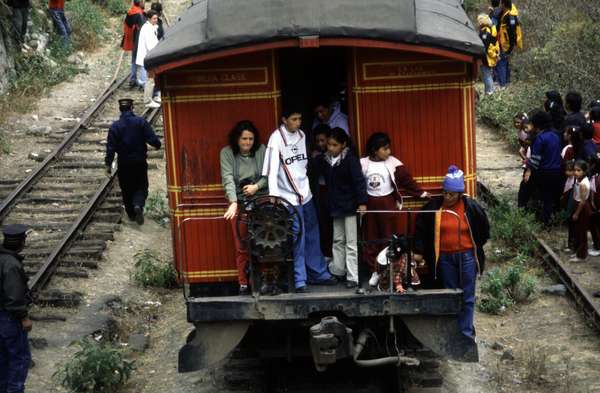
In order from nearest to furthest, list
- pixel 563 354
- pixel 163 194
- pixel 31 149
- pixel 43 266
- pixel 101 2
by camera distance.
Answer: pixel 563 354
pixel 43 266
pixel 163 194
pixel 31 149
pixel 101 2

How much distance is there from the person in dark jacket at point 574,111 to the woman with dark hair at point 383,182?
4919mm

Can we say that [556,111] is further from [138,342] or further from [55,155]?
[55,155]

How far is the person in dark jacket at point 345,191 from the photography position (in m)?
9.12

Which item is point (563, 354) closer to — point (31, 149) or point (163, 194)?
point (163, 194)

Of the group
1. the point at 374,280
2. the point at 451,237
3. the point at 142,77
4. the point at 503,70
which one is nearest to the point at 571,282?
the point at 451,237

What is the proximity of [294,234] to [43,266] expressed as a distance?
419 cm

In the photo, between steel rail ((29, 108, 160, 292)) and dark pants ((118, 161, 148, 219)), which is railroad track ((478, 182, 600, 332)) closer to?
dark pants ((118, 161, 148, 219))

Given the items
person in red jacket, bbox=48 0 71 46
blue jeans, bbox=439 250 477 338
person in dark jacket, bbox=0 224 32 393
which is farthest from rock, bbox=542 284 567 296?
person in red jacket, bbox=48 0 71 46

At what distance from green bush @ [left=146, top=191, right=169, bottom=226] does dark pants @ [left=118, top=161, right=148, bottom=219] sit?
586 millimetres

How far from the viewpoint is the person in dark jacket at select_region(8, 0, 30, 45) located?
21922 mm

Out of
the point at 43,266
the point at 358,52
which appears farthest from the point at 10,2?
the point at 358,52

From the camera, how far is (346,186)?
30.0ft

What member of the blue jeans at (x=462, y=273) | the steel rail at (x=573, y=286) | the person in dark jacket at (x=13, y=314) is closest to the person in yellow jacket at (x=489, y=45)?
the steel rail at (x=573, y=286)

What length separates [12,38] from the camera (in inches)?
862
